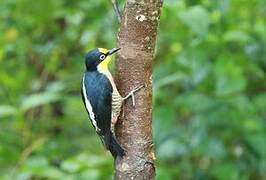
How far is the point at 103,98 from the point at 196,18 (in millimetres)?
982

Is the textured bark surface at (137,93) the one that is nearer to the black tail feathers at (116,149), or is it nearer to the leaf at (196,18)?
the black tail feathers at (116,149)

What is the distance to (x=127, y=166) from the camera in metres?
1.95

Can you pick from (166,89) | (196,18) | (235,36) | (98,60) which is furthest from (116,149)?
(166,89)

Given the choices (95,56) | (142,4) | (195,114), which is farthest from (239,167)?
(142,4)

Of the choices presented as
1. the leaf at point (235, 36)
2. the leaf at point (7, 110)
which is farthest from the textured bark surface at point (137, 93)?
the leaf at point (7, 110)

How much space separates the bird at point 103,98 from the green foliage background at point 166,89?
2.63ft

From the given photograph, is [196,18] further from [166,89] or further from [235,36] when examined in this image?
[166,89]

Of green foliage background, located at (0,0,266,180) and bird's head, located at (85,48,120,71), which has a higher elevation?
green foliage background, located at (0,0,266,180)

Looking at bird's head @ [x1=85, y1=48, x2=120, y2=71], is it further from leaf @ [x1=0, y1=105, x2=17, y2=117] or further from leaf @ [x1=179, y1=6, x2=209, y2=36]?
leaf @ [x1=0, y1=105, x2=17, y2=117]

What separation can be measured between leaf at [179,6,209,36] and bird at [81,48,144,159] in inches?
31.6

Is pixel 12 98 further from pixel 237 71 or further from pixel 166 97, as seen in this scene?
pixel 237 71

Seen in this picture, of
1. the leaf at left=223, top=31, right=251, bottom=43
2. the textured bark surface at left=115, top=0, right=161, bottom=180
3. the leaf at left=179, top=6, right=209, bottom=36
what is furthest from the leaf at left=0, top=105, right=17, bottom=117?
the textured bark surface at left=115, top=0, right=161, bottom=180

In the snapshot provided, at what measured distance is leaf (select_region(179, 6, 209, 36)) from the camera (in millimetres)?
2887

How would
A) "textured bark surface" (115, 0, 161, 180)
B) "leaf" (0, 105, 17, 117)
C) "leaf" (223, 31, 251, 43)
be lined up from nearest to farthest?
"textured bark surface" (115, 0, 161, 180) < "leaf" (223, 31, 251, 43) < "leaf" (0, 105, 17, 117)
